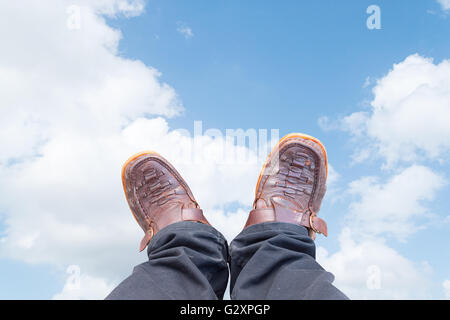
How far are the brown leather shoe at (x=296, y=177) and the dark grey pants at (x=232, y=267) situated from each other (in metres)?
0.28

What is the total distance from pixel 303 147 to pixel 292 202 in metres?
0.34

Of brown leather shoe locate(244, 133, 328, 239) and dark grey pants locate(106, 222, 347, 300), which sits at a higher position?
brown leather shoe locate(244, 133, 328, 239)

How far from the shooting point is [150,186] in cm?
210

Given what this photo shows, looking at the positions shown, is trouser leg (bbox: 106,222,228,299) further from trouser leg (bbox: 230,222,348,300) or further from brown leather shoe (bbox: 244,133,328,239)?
brown leather shoe (bbox: 244,133,328,239)

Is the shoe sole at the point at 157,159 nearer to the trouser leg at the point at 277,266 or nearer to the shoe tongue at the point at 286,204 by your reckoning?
the shoe tongue at the point at 286,204

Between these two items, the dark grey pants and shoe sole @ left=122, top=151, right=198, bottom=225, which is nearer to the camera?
the dark grey pants

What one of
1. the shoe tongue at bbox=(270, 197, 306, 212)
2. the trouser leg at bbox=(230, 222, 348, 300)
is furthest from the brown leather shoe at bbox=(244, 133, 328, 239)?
the trouser leg at bbox=(230, 222, 348, 300)

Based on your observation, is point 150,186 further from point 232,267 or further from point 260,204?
point 232,267

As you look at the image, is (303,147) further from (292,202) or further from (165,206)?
(165,206)

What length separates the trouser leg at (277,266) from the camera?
1098mm

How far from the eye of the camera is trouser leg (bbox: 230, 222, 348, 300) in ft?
3.60

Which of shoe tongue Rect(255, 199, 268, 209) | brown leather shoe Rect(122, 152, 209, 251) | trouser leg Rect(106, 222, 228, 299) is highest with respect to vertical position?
brown leather shoe Rect(122, 152, 209, 251)
